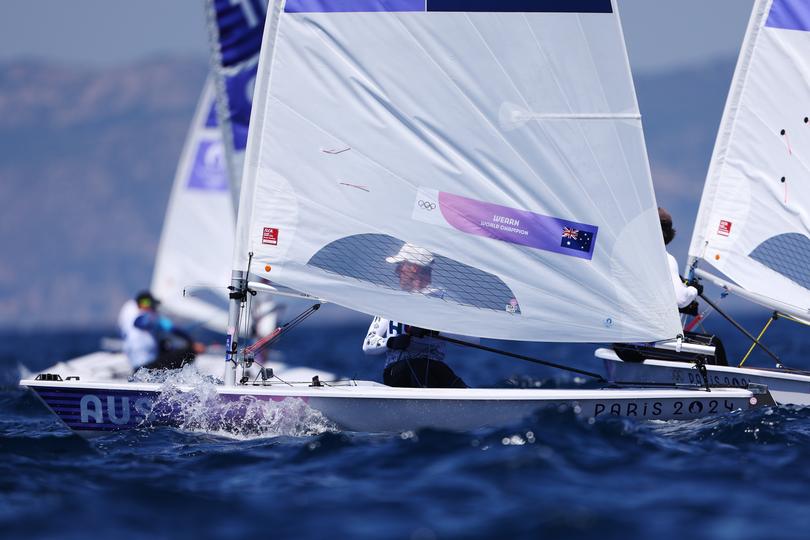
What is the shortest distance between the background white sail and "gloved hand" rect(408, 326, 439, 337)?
19.5 ft

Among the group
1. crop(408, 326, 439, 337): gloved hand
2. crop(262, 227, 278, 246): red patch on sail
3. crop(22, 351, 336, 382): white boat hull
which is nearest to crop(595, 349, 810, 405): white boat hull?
crop(408, 326, 439, 337): gloved hand

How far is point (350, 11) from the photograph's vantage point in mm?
7961

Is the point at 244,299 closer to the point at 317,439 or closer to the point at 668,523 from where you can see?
the point at 317,439

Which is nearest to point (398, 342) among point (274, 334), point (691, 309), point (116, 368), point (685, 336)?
point (274, 334)

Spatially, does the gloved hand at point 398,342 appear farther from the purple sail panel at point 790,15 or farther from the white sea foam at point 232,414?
the purple sail panel at point 790,15

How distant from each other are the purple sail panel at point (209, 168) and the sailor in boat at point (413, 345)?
452 inches

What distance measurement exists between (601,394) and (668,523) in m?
2.58

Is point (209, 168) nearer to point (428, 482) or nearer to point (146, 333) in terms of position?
point (146, 333)

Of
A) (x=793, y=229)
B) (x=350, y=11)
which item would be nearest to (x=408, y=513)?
(x=350, y=11)

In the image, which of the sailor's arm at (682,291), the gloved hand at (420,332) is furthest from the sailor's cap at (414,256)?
the sailor's arm at (682,291)

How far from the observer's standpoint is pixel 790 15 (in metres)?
9.58

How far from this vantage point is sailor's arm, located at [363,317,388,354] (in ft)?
27.7

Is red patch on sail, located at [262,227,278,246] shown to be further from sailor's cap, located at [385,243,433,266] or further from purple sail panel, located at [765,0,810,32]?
purple sail panel, located at [765,0,810,32]

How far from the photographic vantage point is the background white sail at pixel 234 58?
44.3ft
